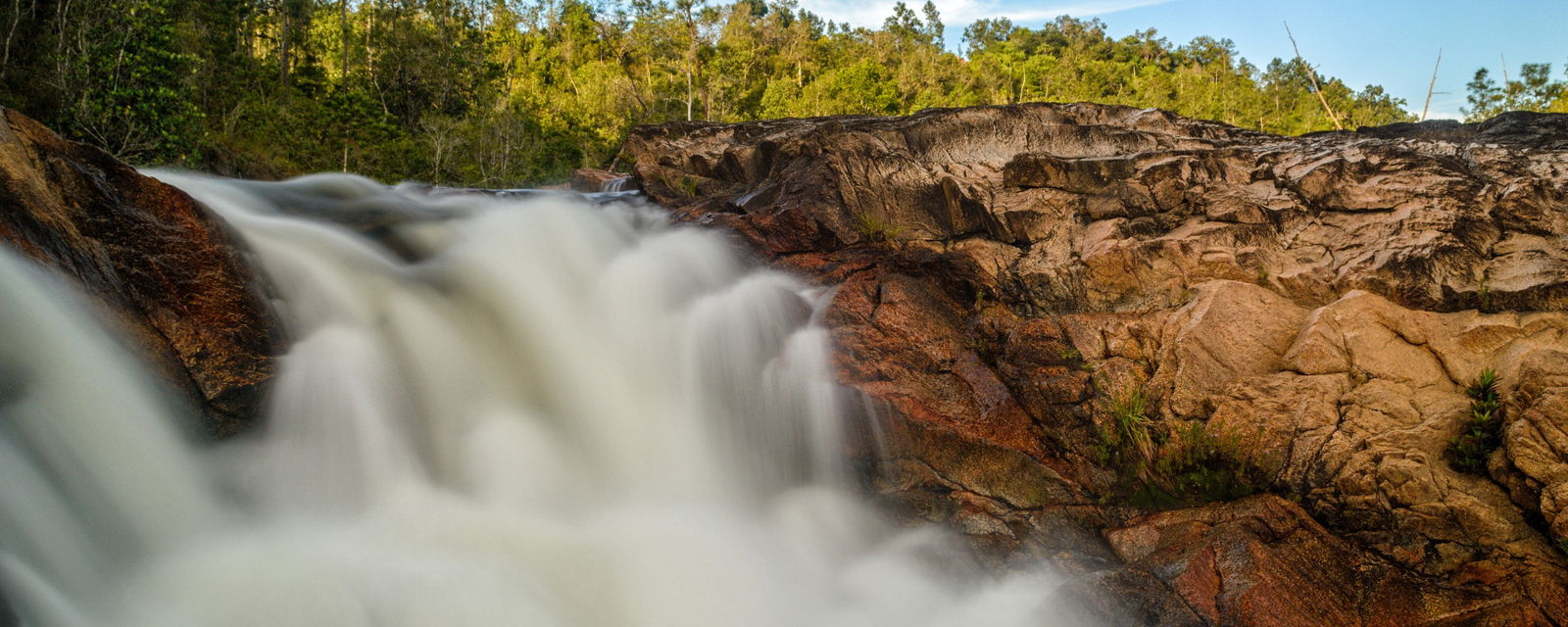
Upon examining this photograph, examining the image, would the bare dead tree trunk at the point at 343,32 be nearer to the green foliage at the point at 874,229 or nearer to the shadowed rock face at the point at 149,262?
the shadowed rock face at the point at 149,262

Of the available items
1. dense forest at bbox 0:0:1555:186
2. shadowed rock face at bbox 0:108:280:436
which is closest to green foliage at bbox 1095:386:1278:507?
shadowed rock face at bbox 0:108:280:436

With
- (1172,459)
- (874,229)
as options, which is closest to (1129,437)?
(1172,459)

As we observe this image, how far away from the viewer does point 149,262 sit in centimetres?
495

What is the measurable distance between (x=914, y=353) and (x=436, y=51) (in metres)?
27.8

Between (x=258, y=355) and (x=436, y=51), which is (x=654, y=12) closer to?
(x=436, y=51)

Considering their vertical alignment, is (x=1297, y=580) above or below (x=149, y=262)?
below

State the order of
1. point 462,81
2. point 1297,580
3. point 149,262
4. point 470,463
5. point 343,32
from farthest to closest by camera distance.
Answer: point 343,32 < point 462,81 < point 470,463 < point 149,262 < point 1297,580

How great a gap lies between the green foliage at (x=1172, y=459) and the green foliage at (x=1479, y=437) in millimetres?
1036

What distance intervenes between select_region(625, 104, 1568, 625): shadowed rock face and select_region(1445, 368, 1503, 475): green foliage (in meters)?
0.07

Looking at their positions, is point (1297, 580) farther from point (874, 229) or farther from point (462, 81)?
point (462, 81)

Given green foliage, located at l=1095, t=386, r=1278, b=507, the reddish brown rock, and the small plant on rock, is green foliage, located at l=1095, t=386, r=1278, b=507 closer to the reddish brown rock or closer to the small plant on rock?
the small plant on rock

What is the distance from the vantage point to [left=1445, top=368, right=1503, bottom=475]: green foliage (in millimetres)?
4453

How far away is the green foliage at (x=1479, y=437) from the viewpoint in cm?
445

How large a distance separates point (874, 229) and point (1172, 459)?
13.4 feet
